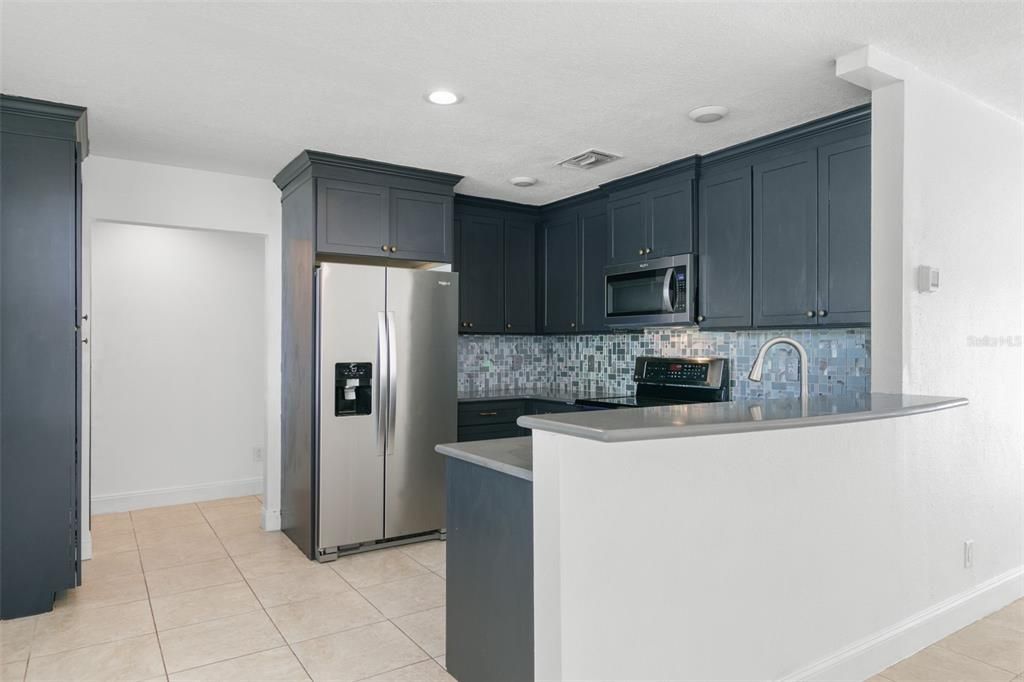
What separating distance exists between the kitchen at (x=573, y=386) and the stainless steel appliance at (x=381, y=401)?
2cm

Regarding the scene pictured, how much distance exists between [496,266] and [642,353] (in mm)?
1312

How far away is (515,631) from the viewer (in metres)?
2.12

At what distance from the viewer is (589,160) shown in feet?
13.4

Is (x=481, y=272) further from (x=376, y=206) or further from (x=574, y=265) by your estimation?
(x=376, y=206)

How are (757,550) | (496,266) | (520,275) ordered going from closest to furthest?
(757,550)
(496,266)
(520,275)

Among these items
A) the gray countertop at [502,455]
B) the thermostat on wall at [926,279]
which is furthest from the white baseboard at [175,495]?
the thermostat on wall at [926,279]

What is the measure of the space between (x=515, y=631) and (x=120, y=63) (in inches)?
105

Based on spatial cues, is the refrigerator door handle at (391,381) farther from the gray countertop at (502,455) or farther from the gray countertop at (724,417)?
the gray countertop at (724,417)

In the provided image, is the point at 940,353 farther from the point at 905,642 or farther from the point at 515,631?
the point at 515,631

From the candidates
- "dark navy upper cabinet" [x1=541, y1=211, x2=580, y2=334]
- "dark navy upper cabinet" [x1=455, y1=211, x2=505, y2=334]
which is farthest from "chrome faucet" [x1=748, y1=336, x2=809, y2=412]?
"dark navy upper cabinet" [x1=455, y1=211, x2=505, y2=334]

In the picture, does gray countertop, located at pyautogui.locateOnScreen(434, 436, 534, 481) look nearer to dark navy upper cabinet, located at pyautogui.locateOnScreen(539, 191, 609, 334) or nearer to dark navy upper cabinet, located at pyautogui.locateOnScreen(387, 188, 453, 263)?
dark navy upper cabinet, located at pyautogui.locateOnScreen(387, 188, 453, 263)

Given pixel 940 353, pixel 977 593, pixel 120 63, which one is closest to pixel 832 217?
pixel 940 353

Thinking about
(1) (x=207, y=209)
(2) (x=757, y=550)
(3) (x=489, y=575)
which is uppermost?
(1) (x=207, y=209)

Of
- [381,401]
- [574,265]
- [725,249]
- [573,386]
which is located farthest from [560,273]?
[381,401]
